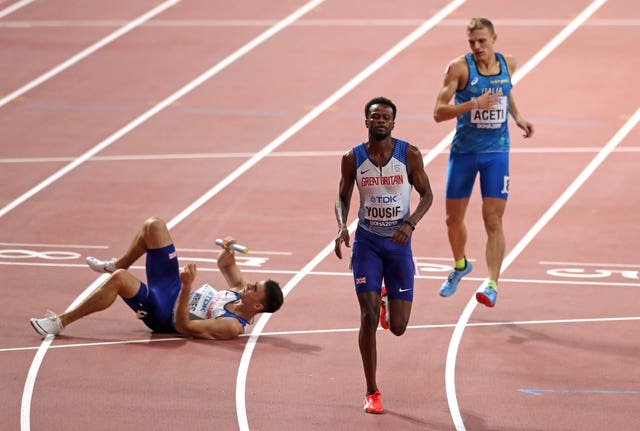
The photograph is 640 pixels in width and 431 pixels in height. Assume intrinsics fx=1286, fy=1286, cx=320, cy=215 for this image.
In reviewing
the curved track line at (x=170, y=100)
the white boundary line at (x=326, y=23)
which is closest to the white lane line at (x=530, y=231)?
the white boundary line at (x=326, y=23)

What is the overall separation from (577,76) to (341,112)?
354 centimetres

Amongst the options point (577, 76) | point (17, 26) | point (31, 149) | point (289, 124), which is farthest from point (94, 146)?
point (577, 76)

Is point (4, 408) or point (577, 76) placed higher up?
point (577, 76)

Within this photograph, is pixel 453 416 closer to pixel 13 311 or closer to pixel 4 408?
pixel 4 408

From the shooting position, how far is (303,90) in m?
18.7

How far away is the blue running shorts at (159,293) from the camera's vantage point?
10.4 meters

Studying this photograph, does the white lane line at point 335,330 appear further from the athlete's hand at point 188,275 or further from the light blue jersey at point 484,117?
the light blue jersey at point 484,117

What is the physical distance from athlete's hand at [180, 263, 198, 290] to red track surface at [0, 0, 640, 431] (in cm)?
56

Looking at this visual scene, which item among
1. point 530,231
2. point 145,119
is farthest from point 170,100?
point 530,231

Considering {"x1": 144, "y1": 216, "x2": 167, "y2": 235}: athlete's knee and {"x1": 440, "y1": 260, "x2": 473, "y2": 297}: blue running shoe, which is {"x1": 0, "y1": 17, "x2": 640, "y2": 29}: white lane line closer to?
{"x1": 440, "y1": 260, "x2": 473, "y2": 297}: blue running shoe

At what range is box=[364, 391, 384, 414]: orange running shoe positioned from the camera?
28.9ft

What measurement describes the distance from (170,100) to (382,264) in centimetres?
984

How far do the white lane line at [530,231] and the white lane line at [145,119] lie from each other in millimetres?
2947

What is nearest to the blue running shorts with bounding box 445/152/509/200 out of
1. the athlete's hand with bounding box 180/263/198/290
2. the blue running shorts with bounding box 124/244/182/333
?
the blue running shorts with bounding box 124/244/182/333
